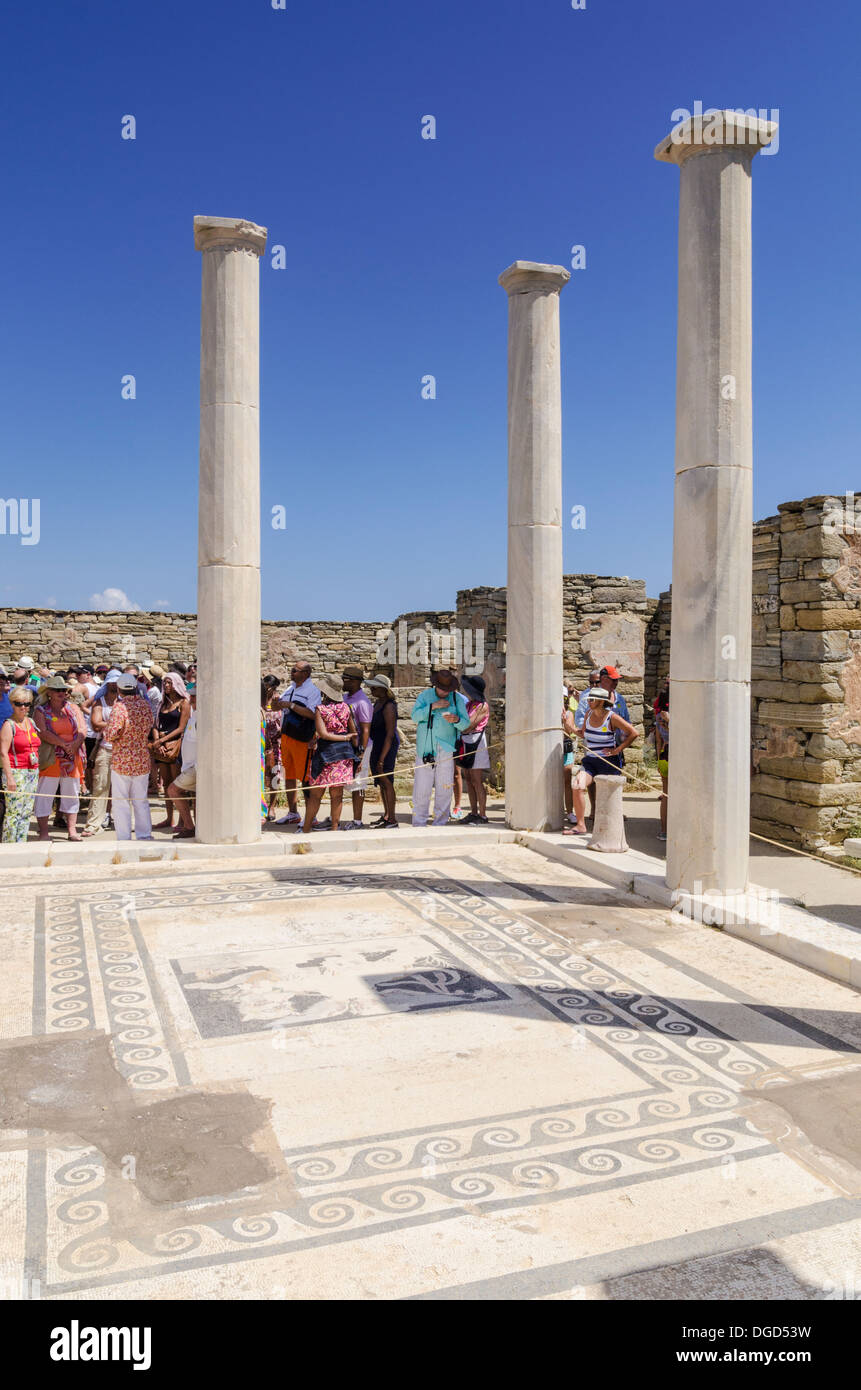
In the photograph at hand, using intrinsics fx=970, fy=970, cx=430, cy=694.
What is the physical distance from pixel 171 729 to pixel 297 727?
1311 mm

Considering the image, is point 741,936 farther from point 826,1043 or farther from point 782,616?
point 782,616

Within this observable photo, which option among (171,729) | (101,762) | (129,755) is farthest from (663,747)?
(101,762)

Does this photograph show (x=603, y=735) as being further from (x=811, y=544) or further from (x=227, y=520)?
(x=227, y=520)

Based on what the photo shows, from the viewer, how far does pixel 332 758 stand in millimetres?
9109

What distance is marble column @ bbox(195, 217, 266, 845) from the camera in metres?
7.87

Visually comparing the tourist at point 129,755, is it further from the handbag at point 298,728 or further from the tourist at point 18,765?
the handbag at point 298,728

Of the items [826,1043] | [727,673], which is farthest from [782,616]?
[826,1043]

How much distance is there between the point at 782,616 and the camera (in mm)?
10445

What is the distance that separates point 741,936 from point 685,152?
500 centimetres

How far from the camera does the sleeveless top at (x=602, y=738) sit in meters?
8.41

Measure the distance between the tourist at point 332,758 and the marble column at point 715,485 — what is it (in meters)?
3.68
